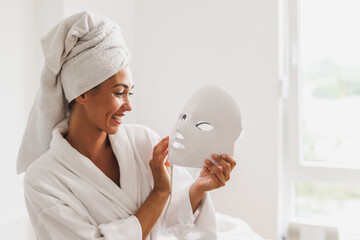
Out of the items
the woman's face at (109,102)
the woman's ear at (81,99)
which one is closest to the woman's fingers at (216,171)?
the woman's face at (109,102)

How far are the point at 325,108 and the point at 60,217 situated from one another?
1.71 meters

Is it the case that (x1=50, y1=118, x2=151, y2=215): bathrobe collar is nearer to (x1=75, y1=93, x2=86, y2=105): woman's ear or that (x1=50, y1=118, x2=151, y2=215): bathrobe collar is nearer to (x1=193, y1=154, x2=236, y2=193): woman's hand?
(x1=75, y1=93, x2=86, y2=105): woman's ear

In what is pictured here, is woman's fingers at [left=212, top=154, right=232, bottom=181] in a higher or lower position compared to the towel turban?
lower

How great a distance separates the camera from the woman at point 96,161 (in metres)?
1.10

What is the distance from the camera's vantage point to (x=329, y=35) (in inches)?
85.0

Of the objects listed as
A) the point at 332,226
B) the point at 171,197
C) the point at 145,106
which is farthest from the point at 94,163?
the point at 332,226

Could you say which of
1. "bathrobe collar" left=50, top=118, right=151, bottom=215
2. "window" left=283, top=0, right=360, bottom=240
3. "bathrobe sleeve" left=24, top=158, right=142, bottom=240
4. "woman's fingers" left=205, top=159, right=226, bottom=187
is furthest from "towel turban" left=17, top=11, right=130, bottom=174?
"window" left=283, top=0, right=360, bottom=240

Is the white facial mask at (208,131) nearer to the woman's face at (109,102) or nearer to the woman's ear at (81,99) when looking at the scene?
the woman's face at (109,102)

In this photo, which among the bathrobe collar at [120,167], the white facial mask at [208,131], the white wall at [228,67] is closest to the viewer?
the white facial mask at [208,131]

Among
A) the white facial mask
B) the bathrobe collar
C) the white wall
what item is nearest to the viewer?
the white facial mask

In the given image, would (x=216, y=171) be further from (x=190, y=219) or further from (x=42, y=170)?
(x=42, y=170)

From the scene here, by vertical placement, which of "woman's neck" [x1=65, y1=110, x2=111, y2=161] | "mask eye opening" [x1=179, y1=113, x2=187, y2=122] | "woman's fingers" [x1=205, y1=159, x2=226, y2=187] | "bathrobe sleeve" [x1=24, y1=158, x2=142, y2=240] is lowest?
"bathrobe sleeve" [x1=24, y1=158, x2=142, y2=240]

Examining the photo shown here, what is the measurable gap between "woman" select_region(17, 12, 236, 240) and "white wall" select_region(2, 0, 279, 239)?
32.3 inches

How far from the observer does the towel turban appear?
1113mm
